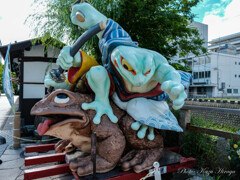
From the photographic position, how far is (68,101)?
190 cm

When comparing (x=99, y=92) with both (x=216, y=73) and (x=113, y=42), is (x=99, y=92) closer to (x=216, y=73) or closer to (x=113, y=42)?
(x=113, y=42)

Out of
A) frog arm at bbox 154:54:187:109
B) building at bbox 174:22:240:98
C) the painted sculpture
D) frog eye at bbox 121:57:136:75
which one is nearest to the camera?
frog arm at bbox 154:54:187:109

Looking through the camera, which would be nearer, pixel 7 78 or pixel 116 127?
pixel 116 127

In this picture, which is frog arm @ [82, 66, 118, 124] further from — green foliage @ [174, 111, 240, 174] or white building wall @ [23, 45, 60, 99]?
white building wall @ [23, 45, 60, 99]

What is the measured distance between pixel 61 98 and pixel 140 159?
3.56 feet

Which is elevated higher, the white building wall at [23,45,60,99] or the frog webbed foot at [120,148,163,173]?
the white building wall at [23,45,60,99]

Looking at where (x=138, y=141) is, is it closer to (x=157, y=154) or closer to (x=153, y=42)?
(x=157, y=154)

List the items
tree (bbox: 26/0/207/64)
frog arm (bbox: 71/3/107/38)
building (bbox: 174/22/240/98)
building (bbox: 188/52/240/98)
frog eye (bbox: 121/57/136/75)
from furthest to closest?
building (bbox: 188/52/240/98) → building (bbox: 174/22/240/98) → tree (bbox: 26/0/207/64) → frog arm (bbox: 71/3/107/38) → frog eye (bbox: 121/57/136/75)

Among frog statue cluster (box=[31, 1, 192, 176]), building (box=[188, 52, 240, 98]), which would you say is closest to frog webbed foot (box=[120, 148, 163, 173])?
frog statue cluster (box=[31, 1, 192, 176])

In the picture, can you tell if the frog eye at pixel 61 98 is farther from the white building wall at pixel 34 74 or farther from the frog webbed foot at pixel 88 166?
the white building wall at pixel 34 74

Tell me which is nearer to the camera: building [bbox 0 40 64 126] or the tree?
the tree

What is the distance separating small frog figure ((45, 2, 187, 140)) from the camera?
176 cm

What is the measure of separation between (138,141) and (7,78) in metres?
1.77

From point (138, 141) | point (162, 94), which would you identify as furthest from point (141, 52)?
point (138, 141)
